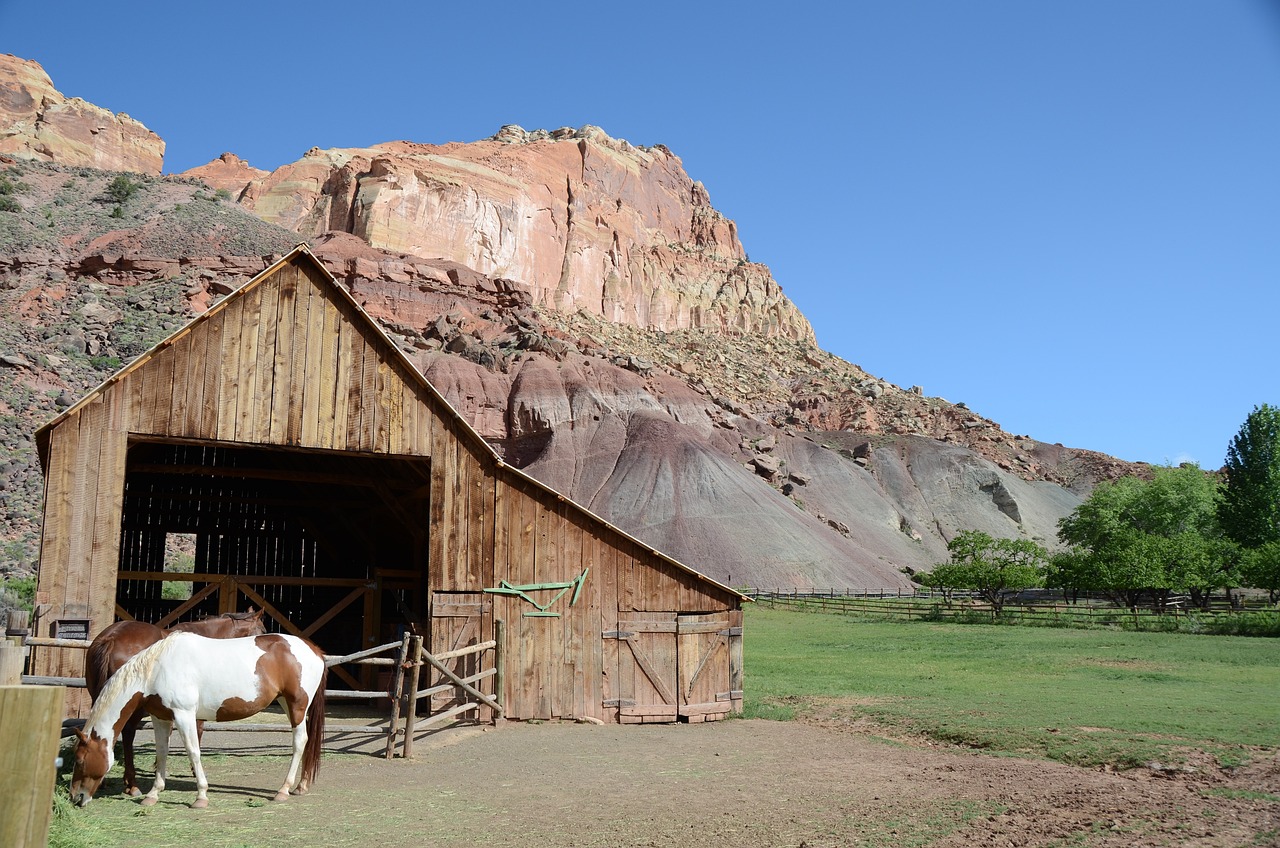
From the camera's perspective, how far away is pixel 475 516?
17000 mm

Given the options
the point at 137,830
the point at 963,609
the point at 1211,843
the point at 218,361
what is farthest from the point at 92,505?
the point at 963,609

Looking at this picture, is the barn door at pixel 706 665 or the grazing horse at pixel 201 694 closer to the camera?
the grazing horse at pixel 201 694

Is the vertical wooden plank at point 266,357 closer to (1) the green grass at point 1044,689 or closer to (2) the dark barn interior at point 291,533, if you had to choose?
(2) the dark barn interior at point 291,533

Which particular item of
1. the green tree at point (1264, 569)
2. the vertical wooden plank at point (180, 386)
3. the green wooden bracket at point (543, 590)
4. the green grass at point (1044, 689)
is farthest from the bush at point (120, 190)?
the green tree at point (1264, 569)

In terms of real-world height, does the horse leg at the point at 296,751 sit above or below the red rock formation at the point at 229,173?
below

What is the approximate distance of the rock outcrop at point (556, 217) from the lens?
125125 millimetres

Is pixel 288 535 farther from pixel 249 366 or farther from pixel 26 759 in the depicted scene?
pixel 26 759

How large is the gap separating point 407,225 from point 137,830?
121 meters

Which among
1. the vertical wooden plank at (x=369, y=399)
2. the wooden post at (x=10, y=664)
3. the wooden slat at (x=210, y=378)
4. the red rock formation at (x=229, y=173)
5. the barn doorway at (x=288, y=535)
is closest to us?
the wooden post at (x=10, y=664)

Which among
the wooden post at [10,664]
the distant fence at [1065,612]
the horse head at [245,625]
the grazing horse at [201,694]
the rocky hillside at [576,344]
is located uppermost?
the rocky hillside at [576,344]

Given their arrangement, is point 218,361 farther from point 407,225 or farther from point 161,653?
point 407,225

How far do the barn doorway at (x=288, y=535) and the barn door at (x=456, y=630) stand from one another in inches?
93.1

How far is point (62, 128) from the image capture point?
11556cm

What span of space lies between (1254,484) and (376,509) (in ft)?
227
